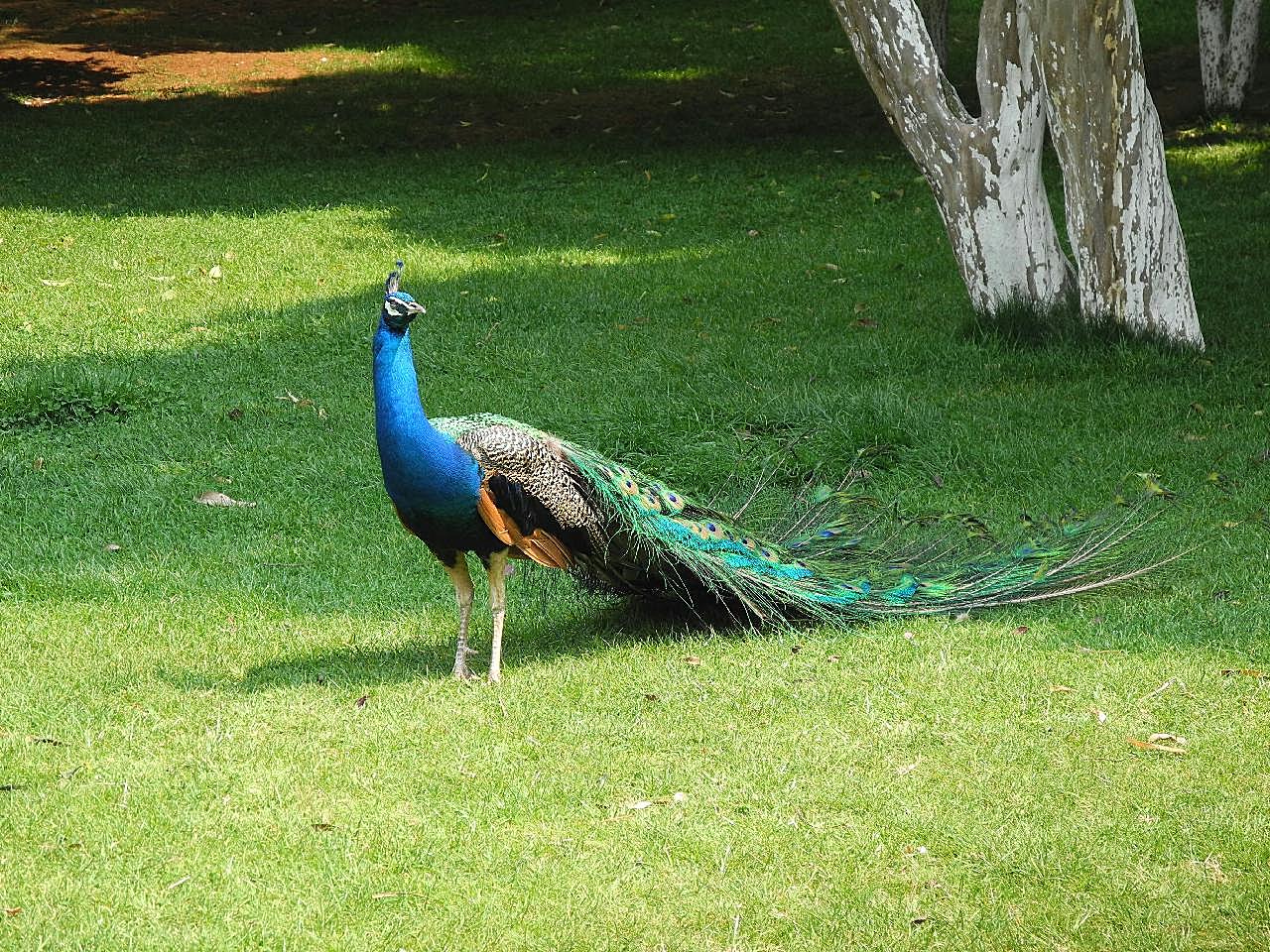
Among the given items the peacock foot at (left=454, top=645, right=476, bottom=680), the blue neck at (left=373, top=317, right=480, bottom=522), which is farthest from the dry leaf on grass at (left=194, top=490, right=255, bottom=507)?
the blue neck at (left=373, top=317, right=480, bottom=522)

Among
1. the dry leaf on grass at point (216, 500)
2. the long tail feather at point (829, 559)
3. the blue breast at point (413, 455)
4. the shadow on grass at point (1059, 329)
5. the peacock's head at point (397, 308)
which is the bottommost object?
the shadow on grass at point (1059, 329)

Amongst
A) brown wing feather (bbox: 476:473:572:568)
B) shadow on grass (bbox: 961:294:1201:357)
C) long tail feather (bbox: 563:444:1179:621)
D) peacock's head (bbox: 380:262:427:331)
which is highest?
peacock's head (bbox: 380:262:427:331)

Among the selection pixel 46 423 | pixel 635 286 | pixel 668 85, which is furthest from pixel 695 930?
pixel 668 85

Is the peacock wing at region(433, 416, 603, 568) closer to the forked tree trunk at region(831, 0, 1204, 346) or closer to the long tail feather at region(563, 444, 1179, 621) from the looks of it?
the long tail feather at region(563, 444, 1179, 621)

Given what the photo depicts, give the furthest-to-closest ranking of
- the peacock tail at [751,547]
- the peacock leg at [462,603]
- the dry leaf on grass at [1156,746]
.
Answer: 1. the peacock leg at [462,603]
2. the peacock tail at [751,547]
3. the dry leaf on grass at [1156,746]

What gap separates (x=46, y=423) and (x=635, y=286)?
14.6 feet

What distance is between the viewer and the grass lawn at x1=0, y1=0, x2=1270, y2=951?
4281mm

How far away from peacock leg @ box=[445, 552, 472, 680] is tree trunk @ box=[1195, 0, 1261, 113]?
40.3 ft

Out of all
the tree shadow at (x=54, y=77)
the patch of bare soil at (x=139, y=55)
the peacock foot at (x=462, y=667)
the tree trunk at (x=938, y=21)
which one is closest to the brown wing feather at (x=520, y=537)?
the peacock foot at (x=462, y=667)

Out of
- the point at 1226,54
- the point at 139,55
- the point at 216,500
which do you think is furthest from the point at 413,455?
the point at 139,55

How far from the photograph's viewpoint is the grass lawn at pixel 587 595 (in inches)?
169

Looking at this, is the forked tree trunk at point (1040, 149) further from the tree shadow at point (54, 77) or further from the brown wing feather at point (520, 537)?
the tree shadow at point (54, 77)

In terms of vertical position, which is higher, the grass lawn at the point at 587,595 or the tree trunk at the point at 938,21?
the tree trunk at the point at 938,21

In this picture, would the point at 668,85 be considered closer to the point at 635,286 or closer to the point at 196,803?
the point at 635,286
